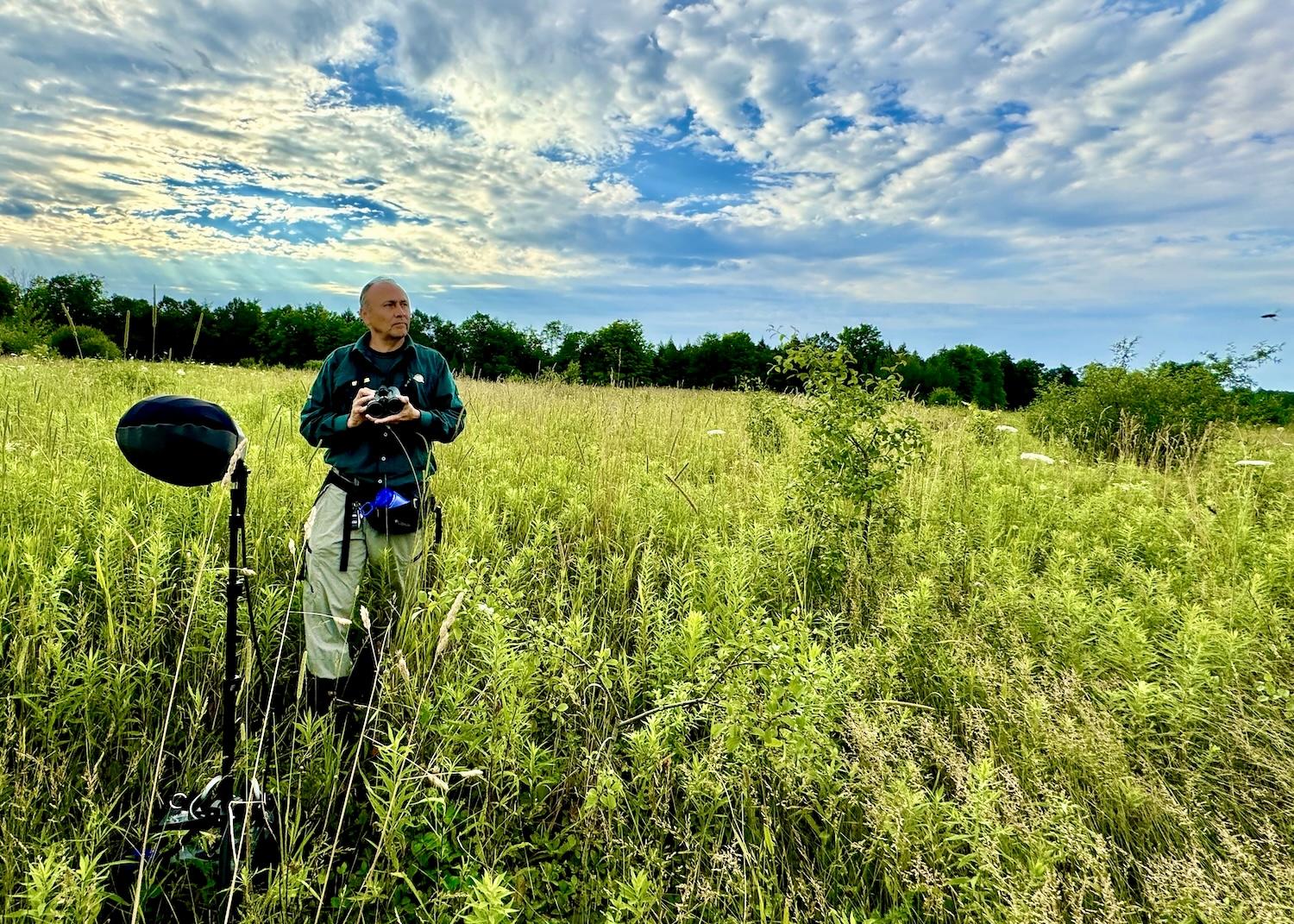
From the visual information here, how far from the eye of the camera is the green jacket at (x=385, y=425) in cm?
318

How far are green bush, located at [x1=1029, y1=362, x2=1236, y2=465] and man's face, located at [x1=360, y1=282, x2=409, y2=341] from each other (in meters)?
11.4

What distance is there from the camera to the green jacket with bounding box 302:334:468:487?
10.4 ft

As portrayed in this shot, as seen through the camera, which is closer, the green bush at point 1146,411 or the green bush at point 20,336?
the green bush at point 1146,411

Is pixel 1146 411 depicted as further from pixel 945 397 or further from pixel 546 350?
pixel 546 350

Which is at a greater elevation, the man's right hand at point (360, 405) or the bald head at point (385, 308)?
the bald head at point (385, 308)

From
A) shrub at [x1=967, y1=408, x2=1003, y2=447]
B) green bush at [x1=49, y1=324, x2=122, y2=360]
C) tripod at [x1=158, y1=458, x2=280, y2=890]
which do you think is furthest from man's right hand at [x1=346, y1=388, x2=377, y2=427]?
green bush at [x1=49, y1=324, x2=122, y2=360]

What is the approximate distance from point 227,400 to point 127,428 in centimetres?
992

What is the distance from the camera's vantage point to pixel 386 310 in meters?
3.27

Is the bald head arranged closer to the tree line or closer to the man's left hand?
the man's left hand

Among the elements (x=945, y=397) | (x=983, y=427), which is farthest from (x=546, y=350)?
(x=983, y=427)

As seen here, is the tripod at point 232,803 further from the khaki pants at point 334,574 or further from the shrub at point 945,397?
the shrub at point 945,397

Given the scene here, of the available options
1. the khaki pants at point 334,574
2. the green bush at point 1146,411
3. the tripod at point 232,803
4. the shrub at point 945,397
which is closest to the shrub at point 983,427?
the green bush at point 1146,411

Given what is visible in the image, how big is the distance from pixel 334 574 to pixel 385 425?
2.82ft

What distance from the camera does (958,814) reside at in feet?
6.70
